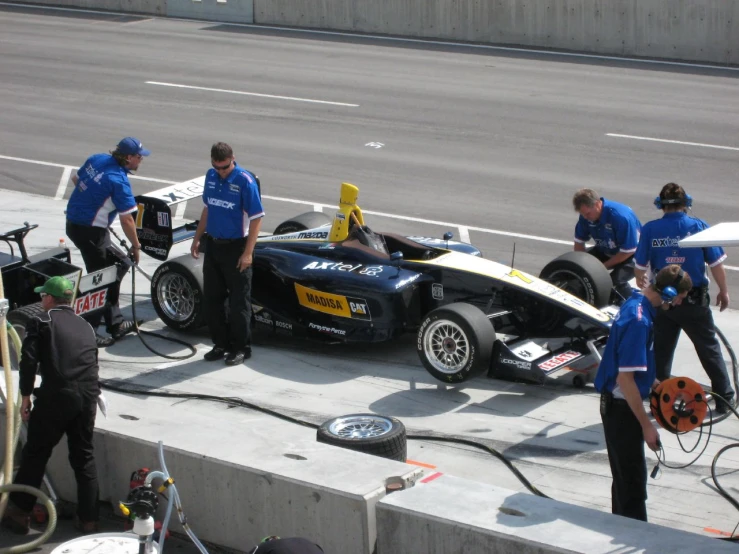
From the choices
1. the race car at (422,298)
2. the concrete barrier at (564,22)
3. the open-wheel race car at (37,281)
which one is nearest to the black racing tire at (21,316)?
the open-wheel race car at (37,281)

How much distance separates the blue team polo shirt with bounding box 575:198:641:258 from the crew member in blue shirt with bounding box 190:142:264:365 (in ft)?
9.89

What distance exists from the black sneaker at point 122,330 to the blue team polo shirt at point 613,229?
4144 mm

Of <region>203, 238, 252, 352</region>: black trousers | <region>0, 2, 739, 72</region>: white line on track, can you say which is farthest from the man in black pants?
<region>0, 2, 739, 72</region>: white line on track

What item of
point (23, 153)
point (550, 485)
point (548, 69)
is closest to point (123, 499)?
point (550, 485)

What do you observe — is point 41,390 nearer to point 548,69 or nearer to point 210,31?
point 548,69

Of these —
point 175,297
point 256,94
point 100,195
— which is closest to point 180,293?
point 175,297

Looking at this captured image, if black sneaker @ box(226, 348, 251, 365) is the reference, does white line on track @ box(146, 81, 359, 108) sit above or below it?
above

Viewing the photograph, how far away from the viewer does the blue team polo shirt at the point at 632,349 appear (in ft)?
20.2

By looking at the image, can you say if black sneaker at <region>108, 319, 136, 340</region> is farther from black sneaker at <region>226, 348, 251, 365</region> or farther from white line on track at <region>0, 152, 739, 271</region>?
white line on track at <region>0, 152, 739, 271</region>

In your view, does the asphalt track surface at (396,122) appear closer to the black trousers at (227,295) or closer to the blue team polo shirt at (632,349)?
the black trousers at (227,295)

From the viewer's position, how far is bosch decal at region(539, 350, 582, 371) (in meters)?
8.69

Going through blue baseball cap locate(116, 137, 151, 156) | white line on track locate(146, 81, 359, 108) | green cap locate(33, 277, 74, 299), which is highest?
white line on track locate(146, 81, 359, 108)

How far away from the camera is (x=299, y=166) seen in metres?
16.7

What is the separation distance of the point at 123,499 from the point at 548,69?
59.6ft
